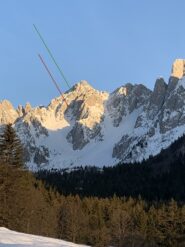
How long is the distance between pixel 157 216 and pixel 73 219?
61.0 ft

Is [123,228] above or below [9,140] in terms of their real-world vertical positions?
below

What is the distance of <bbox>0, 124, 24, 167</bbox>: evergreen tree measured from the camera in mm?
63500

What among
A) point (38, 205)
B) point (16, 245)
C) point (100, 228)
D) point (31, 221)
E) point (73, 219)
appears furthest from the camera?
point (100, 228)

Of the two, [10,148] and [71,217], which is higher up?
[10,148]

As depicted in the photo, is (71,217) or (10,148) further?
(71,217)

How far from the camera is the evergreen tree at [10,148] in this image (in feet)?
208

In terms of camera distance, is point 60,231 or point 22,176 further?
point 60,231

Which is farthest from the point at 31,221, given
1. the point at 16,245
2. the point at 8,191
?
the point at 16,245

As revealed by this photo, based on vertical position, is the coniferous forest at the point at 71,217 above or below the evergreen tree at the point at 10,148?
below

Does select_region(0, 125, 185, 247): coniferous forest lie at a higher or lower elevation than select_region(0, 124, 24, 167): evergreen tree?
lower

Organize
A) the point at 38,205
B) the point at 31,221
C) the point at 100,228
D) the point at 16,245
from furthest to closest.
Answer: the point at 100,228
the point at 38,205
the point at 31,221
the point at 16,245

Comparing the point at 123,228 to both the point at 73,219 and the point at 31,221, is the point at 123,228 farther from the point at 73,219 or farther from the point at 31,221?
the point at 31,221

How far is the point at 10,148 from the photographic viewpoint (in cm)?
6431

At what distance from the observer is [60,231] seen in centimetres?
9675
